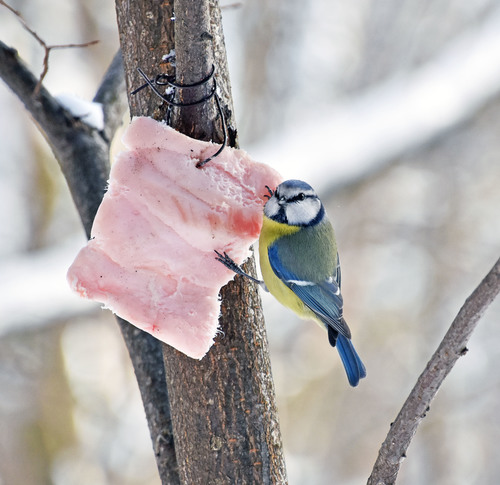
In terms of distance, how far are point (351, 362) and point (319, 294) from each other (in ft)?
0.83

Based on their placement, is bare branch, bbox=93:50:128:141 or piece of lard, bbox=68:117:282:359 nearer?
piece of lard, bbox=68:117:282:359

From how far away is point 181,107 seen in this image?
1682 millimetres

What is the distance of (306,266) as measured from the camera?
2.20m

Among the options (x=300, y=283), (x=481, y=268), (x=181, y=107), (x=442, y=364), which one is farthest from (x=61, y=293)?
(x=481, y=268)

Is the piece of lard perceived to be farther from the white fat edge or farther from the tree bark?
the white fat edge

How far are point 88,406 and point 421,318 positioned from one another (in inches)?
134

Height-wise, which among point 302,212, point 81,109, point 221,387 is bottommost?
point 221,387

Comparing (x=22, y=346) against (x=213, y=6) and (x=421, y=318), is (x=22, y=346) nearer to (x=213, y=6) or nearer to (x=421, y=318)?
(x=421, y=318)

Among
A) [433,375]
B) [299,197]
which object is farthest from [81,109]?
[433,375]

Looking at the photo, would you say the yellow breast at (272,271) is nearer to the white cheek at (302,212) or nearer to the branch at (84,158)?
the white cheek at (302,212)

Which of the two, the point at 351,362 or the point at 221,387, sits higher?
the point at 351,362

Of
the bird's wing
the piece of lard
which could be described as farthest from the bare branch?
the bird's wing

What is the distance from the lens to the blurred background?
5816 millimetres

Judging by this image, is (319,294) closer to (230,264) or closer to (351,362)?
(351,362)
